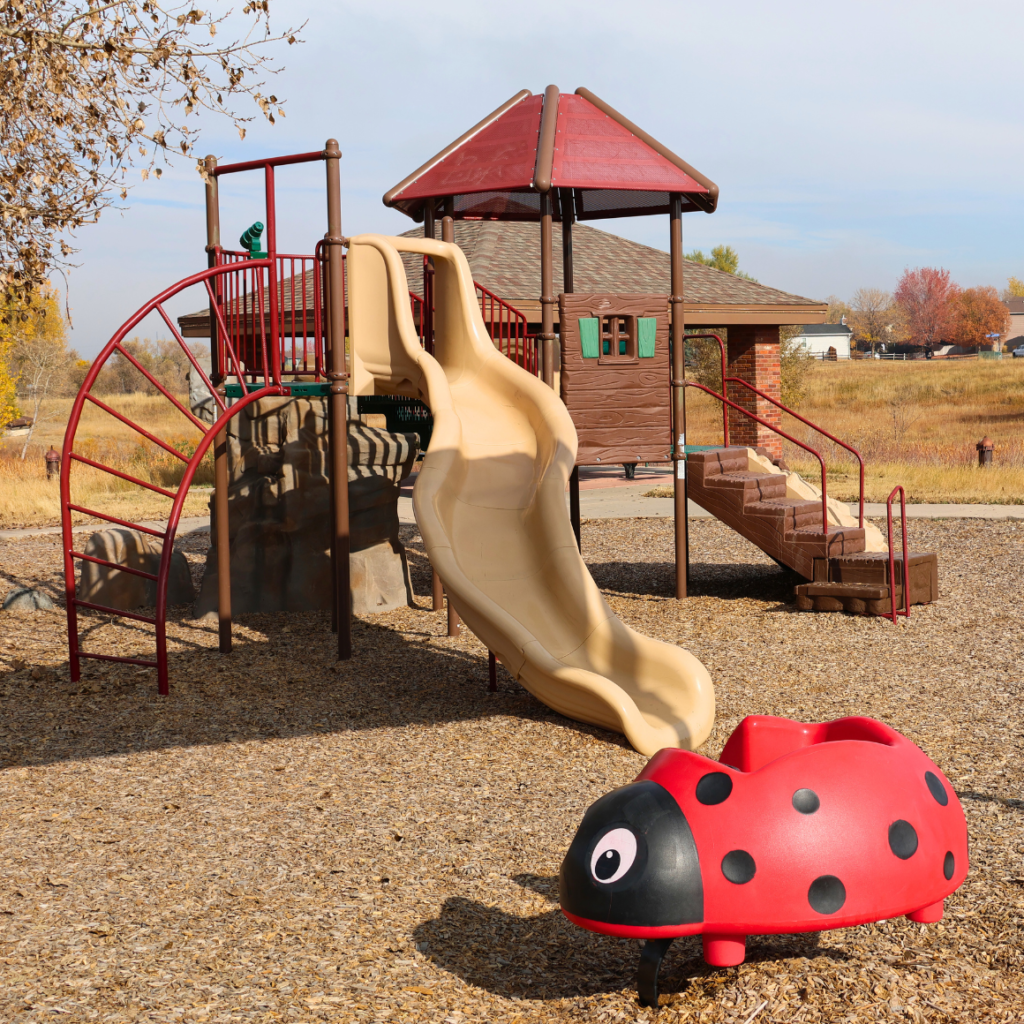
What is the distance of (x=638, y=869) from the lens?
295 centimetres

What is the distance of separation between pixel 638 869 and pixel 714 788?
33 cm

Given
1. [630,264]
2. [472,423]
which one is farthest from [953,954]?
[630,264]

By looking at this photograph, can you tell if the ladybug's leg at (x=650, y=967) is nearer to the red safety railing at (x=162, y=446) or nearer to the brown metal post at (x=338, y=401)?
the red safety railing at (x=162, y=446)

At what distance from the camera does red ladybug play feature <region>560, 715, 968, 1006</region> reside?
9.65 feet

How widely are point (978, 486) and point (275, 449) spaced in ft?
42.8

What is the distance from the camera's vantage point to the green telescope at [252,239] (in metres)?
9.30

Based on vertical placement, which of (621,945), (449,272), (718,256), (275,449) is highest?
(718,256)

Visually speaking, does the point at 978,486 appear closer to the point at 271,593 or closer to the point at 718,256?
the point at 271,593

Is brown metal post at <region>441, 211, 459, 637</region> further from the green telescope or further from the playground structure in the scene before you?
the green telescope

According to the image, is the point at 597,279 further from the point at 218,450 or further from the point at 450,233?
the point at 218,450

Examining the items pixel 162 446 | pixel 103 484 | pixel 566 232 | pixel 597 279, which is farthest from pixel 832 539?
pixel 103 484

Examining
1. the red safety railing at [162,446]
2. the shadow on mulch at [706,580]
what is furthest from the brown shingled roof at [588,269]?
the red safety railing at [162,446]

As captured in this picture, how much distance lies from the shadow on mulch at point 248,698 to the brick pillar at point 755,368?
13060 millimetres

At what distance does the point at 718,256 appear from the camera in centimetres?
5519
